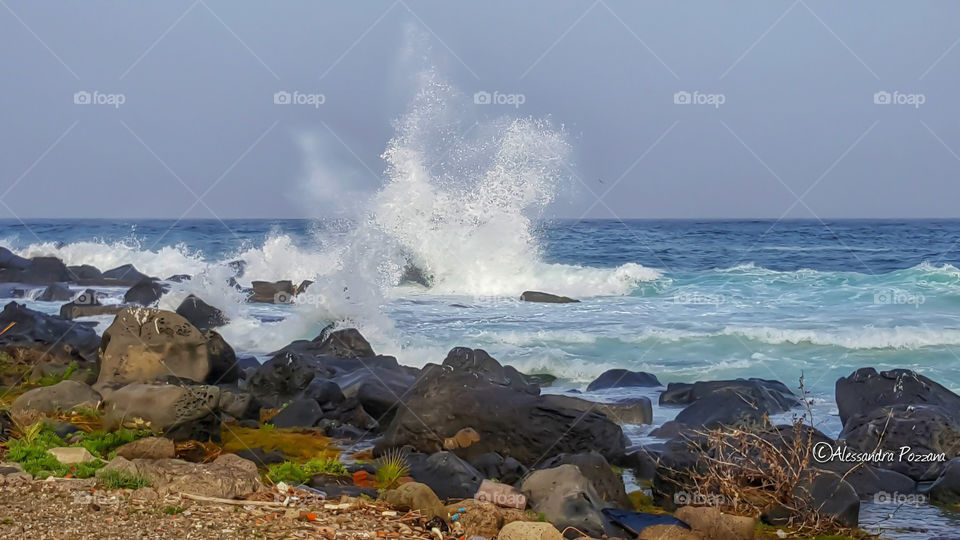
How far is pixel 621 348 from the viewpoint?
1811 cm

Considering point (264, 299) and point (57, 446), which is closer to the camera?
point (57, 446)

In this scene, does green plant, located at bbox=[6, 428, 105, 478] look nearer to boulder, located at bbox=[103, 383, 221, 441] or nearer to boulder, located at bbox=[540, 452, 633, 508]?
boulder, located at bbox=[103, 383, 221, 441]

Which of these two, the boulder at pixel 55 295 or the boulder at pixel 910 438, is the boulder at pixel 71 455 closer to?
the boulder at pixel 910 438

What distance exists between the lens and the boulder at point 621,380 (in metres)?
13.7

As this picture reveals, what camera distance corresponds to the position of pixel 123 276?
33.1 metres

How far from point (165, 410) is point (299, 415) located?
213 cm

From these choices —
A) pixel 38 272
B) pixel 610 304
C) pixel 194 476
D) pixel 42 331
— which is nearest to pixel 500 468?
pixel 194 476

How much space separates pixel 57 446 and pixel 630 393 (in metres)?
7.83

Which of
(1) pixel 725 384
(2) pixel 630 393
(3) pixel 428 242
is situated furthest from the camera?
(3) pixel 428 242

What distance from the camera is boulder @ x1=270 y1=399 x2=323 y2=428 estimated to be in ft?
34.7

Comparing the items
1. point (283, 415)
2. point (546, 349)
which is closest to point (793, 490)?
point (283, 415)

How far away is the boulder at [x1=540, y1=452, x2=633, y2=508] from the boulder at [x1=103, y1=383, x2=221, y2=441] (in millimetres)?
3587

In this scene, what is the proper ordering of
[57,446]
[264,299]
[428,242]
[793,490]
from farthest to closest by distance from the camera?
[428,242] < [264,299] < [57,446] < [793,490]

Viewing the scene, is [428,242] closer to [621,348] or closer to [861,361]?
[621,348]
